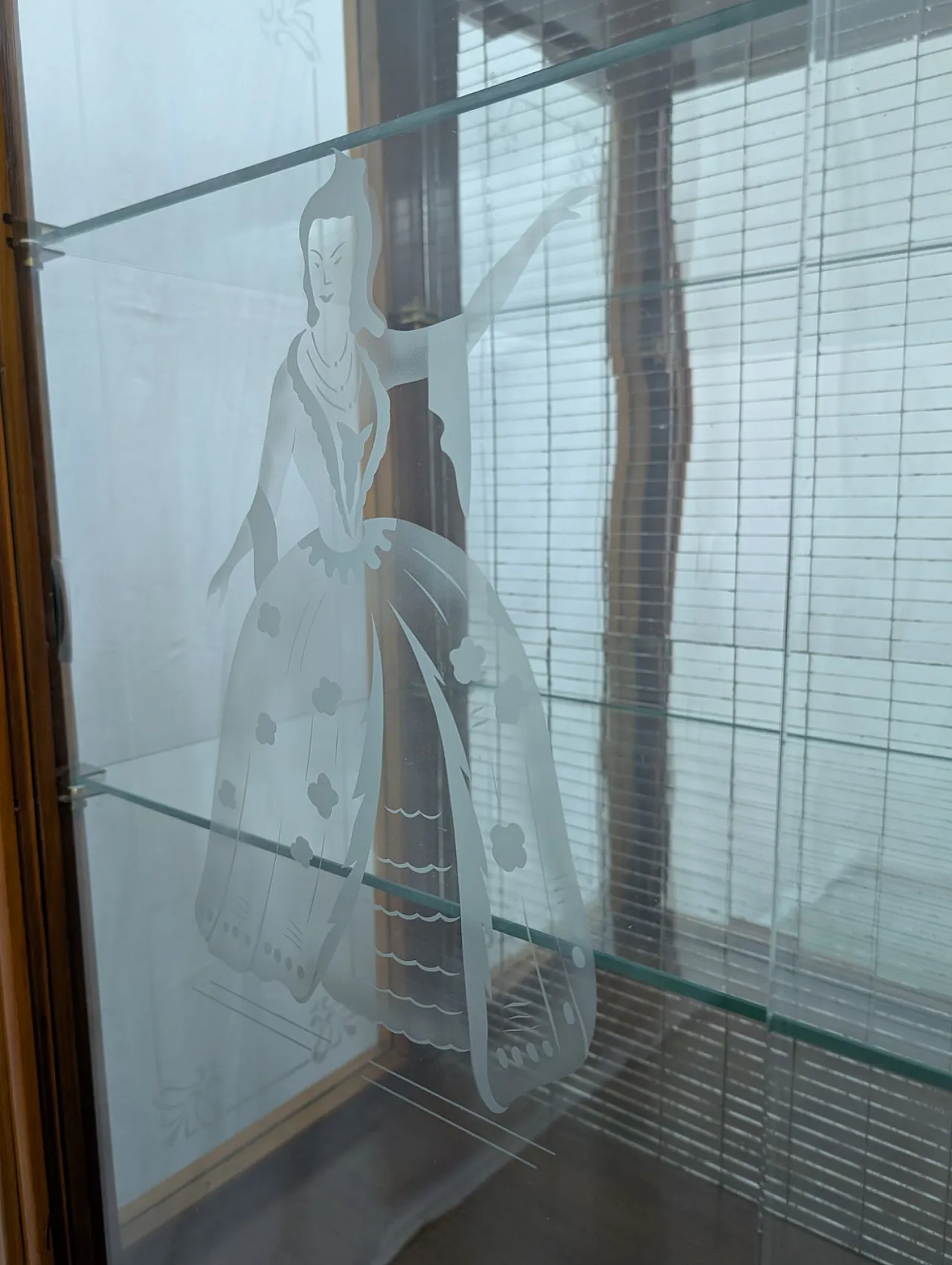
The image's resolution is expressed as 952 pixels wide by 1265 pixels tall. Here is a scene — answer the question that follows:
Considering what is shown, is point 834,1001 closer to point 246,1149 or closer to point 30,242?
point 246,1149

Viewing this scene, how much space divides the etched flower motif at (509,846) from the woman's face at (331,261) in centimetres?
39

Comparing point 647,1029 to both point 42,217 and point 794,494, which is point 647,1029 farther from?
point 42,217

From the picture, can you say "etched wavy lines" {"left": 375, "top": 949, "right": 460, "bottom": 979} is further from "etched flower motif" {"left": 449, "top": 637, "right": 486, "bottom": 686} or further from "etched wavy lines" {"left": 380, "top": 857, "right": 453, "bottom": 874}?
"etched flower motif" {"left": 449, "top": 637, "right": 486, "bottom": 686}

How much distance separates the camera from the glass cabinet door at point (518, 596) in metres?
0.52

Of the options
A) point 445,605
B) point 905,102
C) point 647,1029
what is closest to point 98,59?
point 445,605

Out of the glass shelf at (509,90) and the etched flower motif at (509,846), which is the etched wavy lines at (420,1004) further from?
the glass shelf at (509,90)

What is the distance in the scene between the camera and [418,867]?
0.74 m

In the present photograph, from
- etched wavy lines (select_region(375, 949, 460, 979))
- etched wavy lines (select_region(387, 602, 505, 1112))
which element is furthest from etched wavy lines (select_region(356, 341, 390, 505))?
etched wavy lines (select_region(375, 949, 460, 979))

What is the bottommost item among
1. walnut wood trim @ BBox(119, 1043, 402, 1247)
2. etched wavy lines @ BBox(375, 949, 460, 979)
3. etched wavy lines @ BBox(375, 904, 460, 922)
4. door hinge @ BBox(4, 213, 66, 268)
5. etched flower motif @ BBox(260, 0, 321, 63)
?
walnut wood trim @ BBox(119, 1043, 402, 1247)

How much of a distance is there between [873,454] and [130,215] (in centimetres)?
73

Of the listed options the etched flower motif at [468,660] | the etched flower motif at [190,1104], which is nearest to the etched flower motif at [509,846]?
the etched flower motif at [468,660]

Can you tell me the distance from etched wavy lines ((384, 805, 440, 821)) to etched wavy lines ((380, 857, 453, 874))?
0.11 feet

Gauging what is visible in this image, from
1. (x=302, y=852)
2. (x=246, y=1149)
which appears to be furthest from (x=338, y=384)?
(x=246, y=1149)

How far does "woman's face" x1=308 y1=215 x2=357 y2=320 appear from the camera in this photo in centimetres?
72
